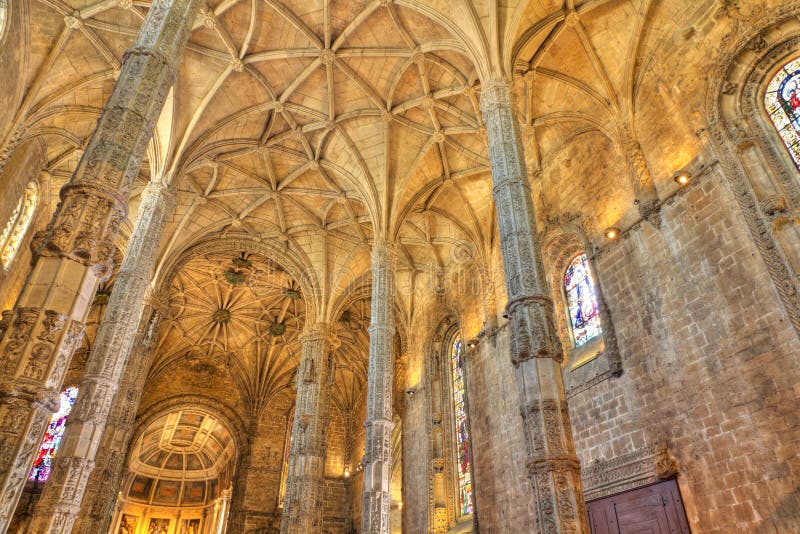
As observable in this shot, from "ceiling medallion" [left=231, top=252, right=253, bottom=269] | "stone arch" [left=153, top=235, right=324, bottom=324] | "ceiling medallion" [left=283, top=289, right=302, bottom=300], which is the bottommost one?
"stone arch" [left=153, top=235, right=324, bottom=324]

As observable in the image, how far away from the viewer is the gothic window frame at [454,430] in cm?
1647

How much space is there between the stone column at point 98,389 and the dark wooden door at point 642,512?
33.3 feet

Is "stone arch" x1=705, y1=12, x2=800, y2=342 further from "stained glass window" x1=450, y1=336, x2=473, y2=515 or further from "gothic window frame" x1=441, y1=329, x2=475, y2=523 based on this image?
"stained glass window" x1=450, y1=336, x2=473, y2=515

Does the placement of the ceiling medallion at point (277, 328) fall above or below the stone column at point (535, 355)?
above

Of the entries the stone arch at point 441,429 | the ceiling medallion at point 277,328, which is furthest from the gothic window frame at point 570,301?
the ceiling medallion at point 277,328

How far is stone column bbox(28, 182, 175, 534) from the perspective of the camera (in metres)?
9.24

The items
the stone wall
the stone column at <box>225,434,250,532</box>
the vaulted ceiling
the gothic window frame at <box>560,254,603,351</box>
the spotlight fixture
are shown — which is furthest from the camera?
the stone column at <box>225,434,250,532</box>

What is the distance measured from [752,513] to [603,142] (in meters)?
9.19

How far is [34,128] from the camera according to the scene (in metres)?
14.6

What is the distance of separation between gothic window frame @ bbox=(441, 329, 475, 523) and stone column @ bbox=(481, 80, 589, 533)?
916 cm

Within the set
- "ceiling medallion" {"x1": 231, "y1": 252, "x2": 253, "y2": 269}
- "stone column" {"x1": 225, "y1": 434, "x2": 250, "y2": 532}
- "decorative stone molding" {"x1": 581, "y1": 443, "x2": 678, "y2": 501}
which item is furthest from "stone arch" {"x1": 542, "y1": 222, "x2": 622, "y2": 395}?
"stone column" {"x1": 225, "y1": 434, "x2": 250, "y2": 532}

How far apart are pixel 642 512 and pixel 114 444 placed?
540 inches

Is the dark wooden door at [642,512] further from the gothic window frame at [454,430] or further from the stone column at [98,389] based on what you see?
the stone column at [98,389]

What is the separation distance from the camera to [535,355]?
7887 millimetres
